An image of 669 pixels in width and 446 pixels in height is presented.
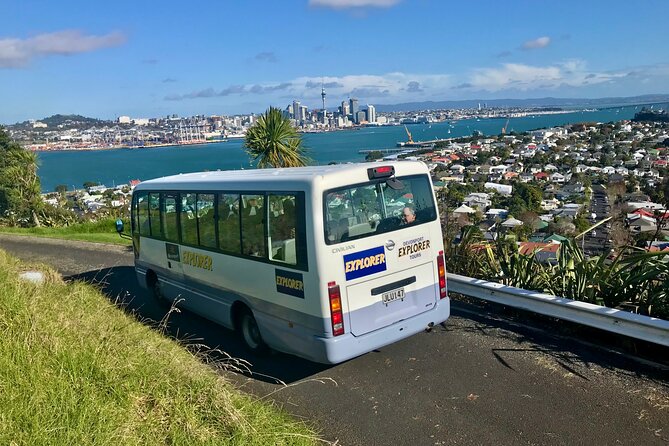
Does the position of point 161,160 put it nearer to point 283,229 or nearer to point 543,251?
point 543,251

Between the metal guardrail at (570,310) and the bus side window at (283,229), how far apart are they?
3.03m

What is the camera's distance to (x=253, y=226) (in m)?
6.74

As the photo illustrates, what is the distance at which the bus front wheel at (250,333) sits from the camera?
711cm

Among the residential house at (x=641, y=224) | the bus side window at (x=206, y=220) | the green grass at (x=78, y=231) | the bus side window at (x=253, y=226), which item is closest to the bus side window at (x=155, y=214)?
the bus side window at (x=206, y=220)

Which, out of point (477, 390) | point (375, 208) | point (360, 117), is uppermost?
point (360, 117)

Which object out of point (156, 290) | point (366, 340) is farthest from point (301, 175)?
point (156, 290)

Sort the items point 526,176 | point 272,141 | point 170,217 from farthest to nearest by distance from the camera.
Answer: point 526,176, point 272,141, point 170,217

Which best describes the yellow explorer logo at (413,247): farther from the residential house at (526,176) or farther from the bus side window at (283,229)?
the residential house at (526,176)

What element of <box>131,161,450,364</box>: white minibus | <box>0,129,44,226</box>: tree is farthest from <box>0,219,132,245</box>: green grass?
<box>131,161,450,364</box>: white minibus

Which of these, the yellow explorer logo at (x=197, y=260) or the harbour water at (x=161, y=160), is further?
the harbour water at (x=161, y=160)

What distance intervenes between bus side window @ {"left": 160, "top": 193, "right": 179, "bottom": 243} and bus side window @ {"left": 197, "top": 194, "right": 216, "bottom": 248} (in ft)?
2.86

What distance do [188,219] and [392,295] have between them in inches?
140

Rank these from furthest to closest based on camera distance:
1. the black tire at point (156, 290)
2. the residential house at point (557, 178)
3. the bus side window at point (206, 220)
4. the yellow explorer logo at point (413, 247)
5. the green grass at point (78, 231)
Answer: the residential house at point (557, 178)
the green grass at point (78, 231)
the black tire at point (156, 290)
the bus side window at point (206, 220)
the yellow explorer logo at point (413, 247)

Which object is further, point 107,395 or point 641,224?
point 641,224
